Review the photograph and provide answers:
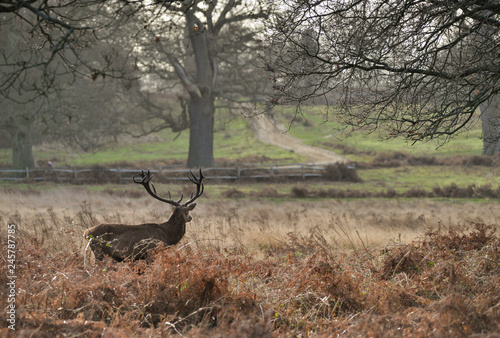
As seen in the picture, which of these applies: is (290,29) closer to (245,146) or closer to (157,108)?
(157,108)

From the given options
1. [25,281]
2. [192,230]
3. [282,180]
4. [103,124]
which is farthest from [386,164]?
[25,281]

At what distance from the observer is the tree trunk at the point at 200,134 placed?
30.9m

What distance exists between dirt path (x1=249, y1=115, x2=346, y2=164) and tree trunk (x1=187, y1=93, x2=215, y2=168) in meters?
6.70

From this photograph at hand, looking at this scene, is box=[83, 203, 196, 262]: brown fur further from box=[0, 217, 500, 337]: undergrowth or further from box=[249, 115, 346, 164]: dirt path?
box=[249, 115, 346, 164]: dirt path

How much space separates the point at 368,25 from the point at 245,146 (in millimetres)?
44302

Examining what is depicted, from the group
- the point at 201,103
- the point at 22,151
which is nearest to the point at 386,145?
the point at 201,103

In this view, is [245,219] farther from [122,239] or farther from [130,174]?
[130,174]

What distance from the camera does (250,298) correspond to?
5004mm

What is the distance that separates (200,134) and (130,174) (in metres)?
5.69

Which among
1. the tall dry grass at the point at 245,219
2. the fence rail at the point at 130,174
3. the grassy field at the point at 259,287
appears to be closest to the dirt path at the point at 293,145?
the fence rail at the point at 130,174

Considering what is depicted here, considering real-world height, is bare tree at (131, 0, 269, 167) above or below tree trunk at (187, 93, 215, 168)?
above

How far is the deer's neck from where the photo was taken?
7547mm

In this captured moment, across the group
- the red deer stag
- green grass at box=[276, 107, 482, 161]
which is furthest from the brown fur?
green grass at box=[276, 107, 482, 161]

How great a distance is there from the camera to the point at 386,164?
124 feet
